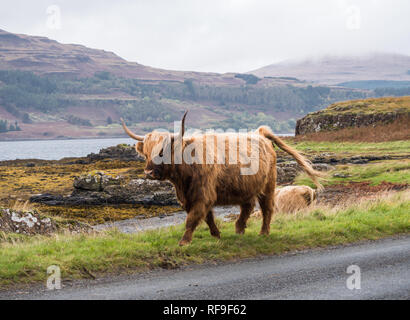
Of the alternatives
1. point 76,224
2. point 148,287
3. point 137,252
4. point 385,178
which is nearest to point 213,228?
point 137,252

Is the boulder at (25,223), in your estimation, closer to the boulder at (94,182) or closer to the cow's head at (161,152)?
the cow's head at (161,152)

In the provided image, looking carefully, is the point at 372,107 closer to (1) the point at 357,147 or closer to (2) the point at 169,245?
(1) the point at 357,147

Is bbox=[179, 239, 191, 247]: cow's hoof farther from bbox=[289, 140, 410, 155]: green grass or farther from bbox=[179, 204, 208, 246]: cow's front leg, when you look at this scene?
bbox=[289, 140, 410, 155]: green grass

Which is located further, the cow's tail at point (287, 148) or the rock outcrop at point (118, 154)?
the rock outcrop at point (118, 154)

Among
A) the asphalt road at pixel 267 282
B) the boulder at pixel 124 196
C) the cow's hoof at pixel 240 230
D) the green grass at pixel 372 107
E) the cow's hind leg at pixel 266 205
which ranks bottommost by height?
the boulder at pixel 124 196

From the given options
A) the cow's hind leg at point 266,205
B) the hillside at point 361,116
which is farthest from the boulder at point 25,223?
the hillside at point 361,116

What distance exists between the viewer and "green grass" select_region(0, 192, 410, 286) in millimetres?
7297

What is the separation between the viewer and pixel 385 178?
24.4 meters

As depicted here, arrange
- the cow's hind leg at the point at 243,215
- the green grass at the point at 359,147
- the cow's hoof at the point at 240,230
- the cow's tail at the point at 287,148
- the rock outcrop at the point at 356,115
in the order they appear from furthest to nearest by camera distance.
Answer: the rock outcrop at the point at 356,115 → the green grass at the point at 359,147 → the cow's tail at the point at 287,148 → the cow's hoof at the point at 240,230 → the cow's hind leg at the point at 243,215

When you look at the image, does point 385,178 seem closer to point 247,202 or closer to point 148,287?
point 247,202

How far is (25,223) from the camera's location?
423 inches

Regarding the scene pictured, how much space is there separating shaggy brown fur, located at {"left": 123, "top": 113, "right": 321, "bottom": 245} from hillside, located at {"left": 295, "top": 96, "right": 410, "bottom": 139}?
134 feet

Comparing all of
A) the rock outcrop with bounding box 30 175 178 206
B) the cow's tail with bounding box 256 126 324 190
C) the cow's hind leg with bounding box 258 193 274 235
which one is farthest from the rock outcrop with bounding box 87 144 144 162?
the cow's hind leg with bounding box 258 193 274 235

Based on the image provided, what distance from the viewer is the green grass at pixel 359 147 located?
3809 cm
